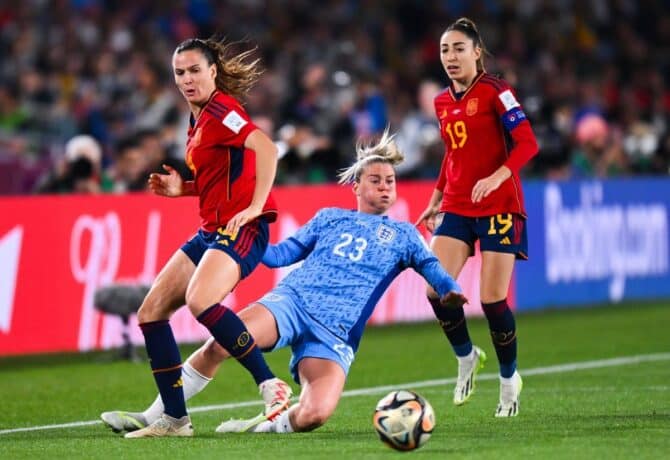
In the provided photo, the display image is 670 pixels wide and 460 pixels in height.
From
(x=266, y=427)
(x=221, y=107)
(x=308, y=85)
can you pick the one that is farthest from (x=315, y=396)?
(x=308, y=85)

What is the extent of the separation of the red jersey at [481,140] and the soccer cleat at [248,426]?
2.03 meters

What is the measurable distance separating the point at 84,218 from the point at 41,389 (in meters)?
2.60

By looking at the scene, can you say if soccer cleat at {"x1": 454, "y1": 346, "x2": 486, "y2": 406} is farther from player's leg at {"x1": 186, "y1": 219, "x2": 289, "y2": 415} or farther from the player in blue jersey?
player's leg at {"x1": 186, "y1": 219, "x2": 289, "y2": 415}

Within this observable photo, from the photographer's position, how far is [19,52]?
1941 cm

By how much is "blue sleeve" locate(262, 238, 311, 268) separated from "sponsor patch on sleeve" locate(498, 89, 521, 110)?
1.67 m

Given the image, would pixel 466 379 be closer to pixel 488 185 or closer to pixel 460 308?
pixel 460 308

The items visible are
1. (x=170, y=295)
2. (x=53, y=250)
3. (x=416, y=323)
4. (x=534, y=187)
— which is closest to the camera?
(x=170, y=295)

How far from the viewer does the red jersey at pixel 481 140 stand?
9672mm

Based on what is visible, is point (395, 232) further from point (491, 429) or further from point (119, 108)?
point (119, 108)

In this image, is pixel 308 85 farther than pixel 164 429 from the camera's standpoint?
Yes

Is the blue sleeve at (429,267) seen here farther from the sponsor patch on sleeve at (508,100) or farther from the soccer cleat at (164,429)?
the soccer cleat at (164,429)

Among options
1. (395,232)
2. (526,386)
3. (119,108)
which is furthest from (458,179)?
(119,108)

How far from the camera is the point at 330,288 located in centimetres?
866

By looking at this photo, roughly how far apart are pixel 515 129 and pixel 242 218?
6.63 ft
